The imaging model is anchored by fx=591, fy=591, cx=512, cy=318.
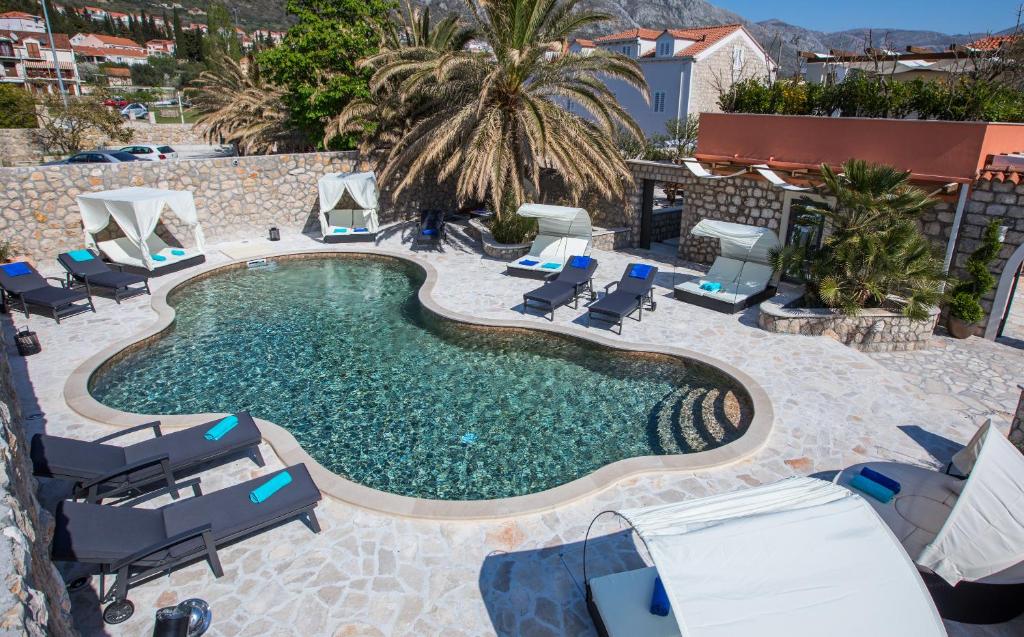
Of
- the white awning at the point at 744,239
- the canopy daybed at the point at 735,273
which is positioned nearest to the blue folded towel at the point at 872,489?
the canopy daybed at the point at 735,273

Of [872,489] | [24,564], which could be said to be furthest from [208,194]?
[872,489]

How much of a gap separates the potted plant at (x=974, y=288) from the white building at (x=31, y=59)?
74312 mm

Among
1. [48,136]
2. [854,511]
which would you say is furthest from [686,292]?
[48,136]

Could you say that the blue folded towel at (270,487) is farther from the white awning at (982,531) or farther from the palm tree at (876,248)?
the palm tree at (876,248)

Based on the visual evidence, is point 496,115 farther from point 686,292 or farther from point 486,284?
point 686,292

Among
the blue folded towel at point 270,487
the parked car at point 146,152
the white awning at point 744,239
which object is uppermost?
the parked car at point 146,152

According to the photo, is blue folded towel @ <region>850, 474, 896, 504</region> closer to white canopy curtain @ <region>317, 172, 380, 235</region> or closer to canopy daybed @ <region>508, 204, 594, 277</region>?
canopy daybed @ <region>508, 204, 594, 277</region>

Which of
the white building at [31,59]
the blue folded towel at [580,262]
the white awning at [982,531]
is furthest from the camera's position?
the white building at [31,59]

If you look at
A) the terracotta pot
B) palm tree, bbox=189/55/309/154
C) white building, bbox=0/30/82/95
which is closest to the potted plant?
the terracotta pot

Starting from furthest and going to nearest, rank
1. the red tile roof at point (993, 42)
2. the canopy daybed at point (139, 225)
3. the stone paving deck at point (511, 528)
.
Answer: the red tile roof at point (993, 42)
the canopy daybed at point (139, 225)
the stone paving deck at point (511, 528)

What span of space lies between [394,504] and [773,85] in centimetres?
1471

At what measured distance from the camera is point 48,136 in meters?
33.0

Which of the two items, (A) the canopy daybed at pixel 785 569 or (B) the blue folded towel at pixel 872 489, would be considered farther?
(B) the blue folded towel at pixel 872 489

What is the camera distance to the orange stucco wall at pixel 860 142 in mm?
11711
